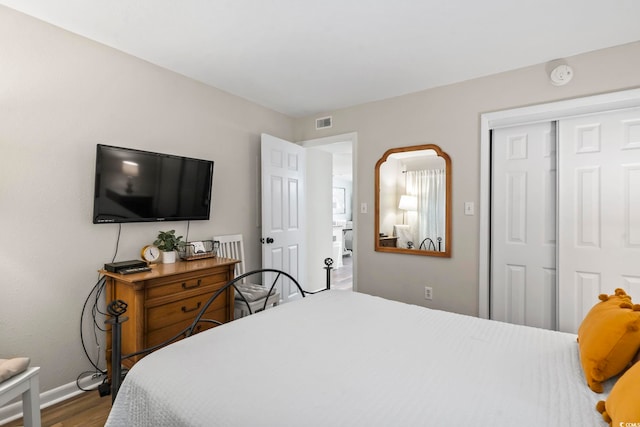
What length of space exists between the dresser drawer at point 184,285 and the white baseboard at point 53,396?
85 cm

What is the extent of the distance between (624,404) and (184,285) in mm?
2375

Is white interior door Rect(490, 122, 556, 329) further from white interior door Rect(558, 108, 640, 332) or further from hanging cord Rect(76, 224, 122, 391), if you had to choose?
hanging cord Rect(76, 224, 122, 391)

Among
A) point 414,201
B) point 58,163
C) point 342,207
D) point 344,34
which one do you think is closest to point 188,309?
point 58,163

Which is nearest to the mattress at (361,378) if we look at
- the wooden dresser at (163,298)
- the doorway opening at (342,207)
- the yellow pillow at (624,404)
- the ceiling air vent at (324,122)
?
the yellow pillow at (624,404)

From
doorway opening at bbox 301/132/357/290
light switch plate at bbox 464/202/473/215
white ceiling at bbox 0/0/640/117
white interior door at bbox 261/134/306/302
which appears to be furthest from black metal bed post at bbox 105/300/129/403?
light switch plate at bbox 464/202/473/215

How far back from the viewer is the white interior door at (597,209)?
244 centimetres

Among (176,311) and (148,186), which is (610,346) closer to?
(176,311)

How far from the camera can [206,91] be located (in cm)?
308

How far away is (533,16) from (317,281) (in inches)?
147

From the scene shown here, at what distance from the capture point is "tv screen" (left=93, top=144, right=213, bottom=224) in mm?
2266

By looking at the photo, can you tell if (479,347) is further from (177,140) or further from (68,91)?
(68,91)

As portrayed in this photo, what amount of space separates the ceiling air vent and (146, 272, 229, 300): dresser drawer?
2.23 m

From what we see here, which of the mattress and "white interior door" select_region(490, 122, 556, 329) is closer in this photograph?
the mattress

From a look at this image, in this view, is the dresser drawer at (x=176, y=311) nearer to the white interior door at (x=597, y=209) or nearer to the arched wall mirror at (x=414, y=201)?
the arched wall mirror at (x=414, y=201)
